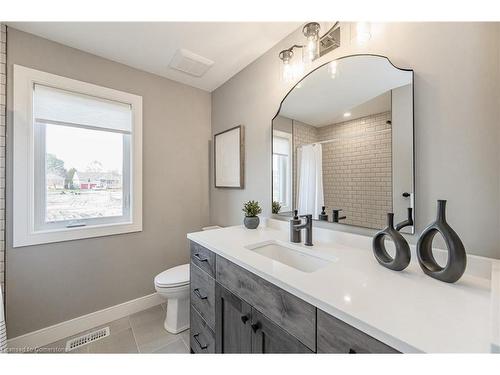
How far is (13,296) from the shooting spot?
150cm

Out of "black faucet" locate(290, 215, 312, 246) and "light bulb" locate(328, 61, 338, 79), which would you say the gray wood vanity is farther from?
"light bulb" locate(328, 61, 338, 79)

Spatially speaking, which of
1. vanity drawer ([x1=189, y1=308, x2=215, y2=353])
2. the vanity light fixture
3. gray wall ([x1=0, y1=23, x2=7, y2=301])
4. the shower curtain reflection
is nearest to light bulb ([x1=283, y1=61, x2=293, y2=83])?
the vanity light fixture

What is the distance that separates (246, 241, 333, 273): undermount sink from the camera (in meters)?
1.14

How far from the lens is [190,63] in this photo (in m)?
1.88

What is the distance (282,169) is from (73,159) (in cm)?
176

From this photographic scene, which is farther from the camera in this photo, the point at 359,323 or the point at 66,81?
the point at 66,81

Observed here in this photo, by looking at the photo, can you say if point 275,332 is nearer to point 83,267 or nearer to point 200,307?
point 200,307

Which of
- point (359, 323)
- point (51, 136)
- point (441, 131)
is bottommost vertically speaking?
point (359, 323)

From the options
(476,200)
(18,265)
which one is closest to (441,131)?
(476,200)

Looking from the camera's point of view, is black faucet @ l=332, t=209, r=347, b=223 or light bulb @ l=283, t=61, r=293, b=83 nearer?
black faucet @ l=332, t=209, r=347, b=223

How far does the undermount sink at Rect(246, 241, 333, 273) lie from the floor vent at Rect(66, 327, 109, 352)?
154cm

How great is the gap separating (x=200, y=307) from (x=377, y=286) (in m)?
1.06

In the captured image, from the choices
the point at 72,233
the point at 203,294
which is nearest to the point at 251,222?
the point at 203,294

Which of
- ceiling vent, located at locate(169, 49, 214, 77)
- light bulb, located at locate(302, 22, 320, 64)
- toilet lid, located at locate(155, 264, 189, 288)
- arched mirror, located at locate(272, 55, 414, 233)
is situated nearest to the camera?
arched mirror, located at locate(272, 55, 414, 233)
